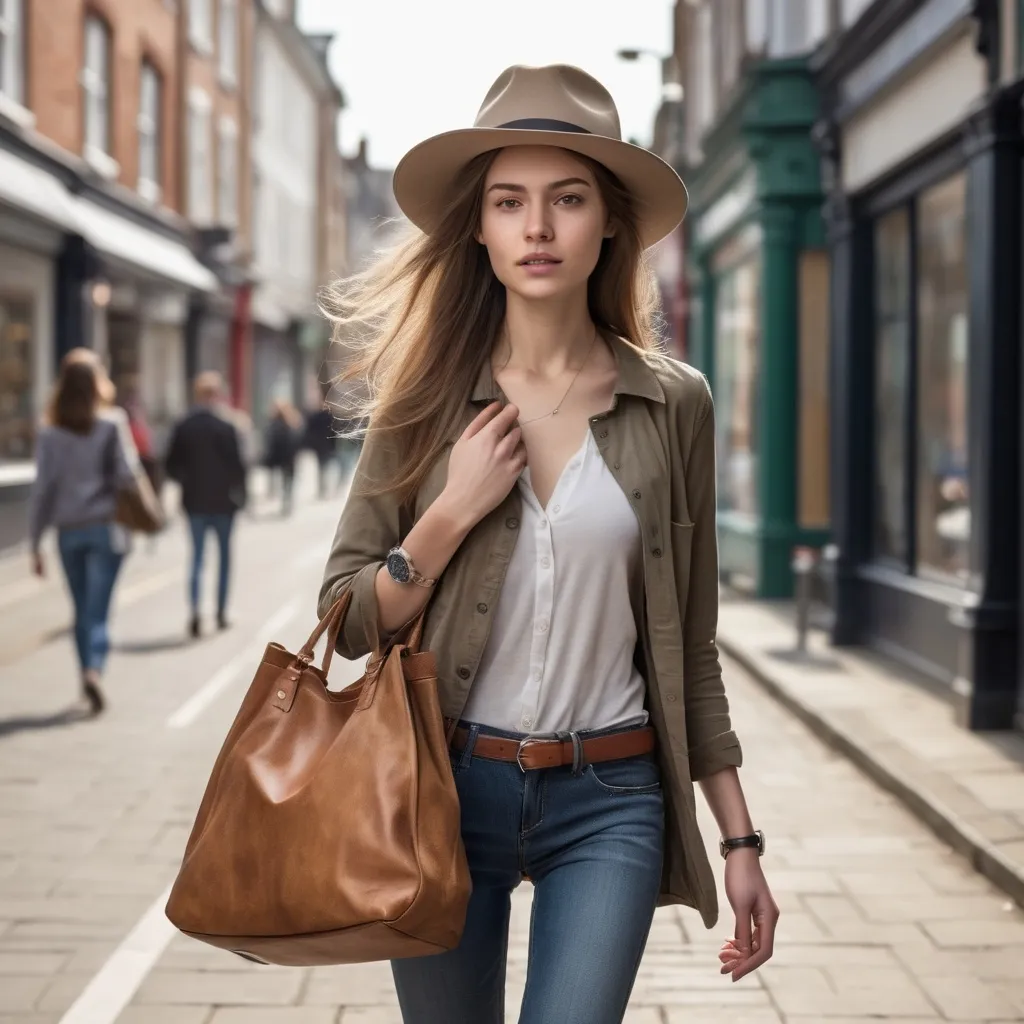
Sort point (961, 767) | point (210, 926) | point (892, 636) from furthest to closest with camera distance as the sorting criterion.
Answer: point (892, 636), point (961, 767), point (210, 926)

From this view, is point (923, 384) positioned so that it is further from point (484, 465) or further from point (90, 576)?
point (484, 465)

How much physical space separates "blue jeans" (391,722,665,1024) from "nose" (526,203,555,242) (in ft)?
2.43

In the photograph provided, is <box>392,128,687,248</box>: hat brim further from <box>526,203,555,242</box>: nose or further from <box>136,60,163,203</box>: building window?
<box>136,60,163,203</box>: building window

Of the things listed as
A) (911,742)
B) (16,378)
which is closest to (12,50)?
(16,378)

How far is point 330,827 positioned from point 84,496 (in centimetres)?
713

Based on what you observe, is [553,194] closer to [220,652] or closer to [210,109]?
[220,652]

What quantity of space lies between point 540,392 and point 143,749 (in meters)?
5.80

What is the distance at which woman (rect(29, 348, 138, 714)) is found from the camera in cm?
894

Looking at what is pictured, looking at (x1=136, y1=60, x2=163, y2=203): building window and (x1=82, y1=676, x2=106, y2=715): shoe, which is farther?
(x1=136, y1=60, x2=163, y2=203): building window

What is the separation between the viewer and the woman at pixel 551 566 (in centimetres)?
237

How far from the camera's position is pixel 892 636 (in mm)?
10797

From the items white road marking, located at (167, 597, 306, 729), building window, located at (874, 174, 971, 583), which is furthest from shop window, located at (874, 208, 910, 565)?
white road marking, located at (167, 597, 306, 729)

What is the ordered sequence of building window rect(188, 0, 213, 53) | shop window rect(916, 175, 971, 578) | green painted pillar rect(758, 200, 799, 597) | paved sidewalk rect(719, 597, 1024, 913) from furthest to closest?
building window rect(188, 0, 213, 53)
green painted pillar rect(758, 200, 799, 597)
shop window rect(916, 175, 971, 578)
paved sidewalk rect(719, 597, 1024, 913)

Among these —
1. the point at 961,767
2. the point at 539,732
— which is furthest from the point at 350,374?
the point at 961,767
